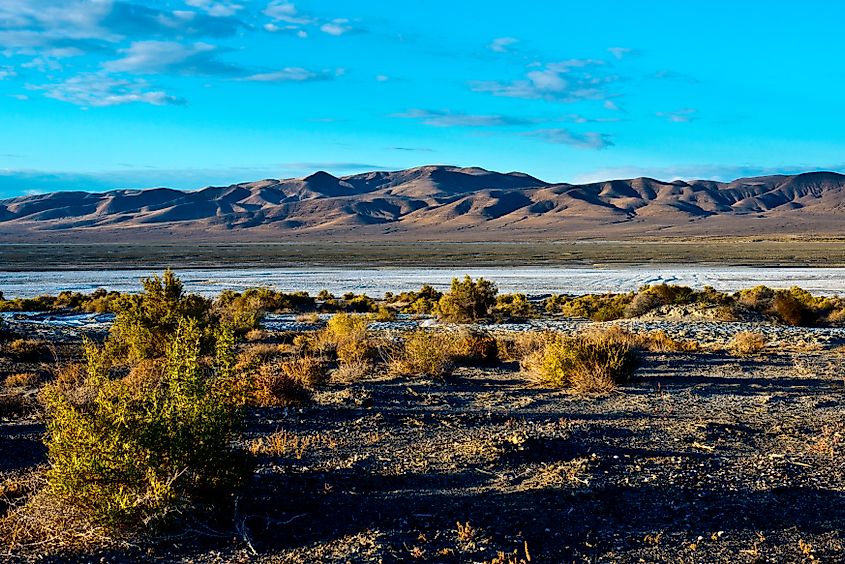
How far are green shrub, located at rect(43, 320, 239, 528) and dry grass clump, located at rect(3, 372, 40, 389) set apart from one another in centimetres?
828

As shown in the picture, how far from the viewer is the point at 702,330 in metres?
22.7

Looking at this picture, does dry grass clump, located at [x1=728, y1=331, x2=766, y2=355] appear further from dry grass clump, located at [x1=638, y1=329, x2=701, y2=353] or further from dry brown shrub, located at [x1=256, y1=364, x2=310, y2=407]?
dry brown shrub, located at [x1=256, y1=364, x2=310, y2=407]

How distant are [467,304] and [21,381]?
16.8m

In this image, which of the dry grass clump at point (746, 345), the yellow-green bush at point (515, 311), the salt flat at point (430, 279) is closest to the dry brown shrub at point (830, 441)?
the dry grass clump at point (746, 345)

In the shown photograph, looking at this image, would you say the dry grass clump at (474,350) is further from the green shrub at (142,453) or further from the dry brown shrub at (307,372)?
the green shrub at (142,453)

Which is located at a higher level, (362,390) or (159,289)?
(159,289)

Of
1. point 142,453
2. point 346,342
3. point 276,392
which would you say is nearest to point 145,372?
point 276,392

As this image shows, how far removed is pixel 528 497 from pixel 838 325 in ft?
74.0

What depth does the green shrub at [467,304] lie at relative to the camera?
28.4 meters

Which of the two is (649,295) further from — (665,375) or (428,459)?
(428,459)

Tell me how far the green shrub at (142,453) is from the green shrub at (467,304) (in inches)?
856

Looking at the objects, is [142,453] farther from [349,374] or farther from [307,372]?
[349,374]

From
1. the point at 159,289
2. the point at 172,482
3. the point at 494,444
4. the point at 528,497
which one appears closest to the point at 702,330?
the point at 159,289

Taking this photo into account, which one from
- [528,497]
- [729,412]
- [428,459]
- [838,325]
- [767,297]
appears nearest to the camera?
[528,497]
